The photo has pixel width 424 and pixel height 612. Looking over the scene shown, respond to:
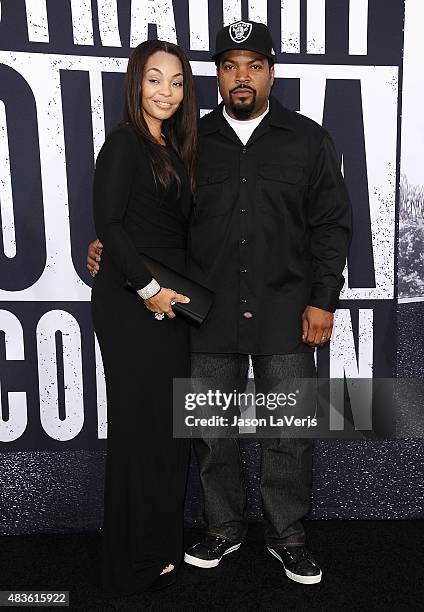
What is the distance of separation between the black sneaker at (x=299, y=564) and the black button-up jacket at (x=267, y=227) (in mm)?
681

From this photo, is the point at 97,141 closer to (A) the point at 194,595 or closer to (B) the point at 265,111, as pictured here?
(B) the point at 265,111

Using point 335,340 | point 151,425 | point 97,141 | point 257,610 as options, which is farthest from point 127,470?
point 97,141

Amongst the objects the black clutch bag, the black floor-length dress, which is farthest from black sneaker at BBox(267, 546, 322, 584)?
the black clutch bag

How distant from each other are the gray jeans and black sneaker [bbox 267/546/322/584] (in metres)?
0.03

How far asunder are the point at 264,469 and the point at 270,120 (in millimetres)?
1156

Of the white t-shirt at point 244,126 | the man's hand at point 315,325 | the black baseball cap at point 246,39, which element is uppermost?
the black baseball cap at point 246,39

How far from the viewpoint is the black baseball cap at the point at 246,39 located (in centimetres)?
Answer: 188

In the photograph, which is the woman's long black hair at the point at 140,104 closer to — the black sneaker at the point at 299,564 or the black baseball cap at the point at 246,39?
the black baseball cap at the point at 246,39

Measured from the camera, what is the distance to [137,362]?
1.83 metres

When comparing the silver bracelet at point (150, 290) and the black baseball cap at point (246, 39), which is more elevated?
the black baseball cap at point (246, 39)

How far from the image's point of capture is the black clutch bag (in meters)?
1.76
